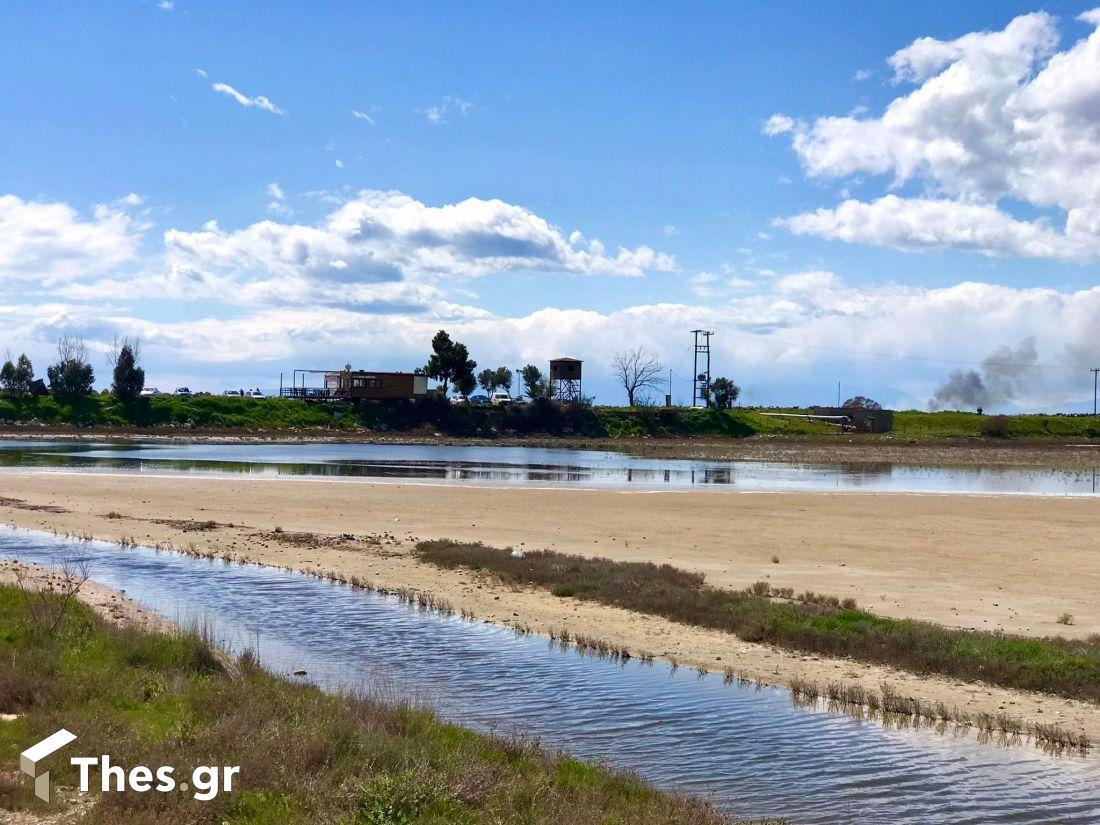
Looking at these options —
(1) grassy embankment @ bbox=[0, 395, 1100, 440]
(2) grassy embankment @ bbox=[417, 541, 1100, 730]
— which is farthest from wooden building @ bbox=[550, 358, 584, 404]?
(2) grassy embankment @ bbox=[417, 541, 1100, 730]

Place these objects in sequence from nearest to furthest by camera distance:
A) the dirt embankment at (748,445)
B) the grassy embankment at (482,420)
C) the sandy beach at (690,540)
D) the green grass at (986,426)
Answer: the sandy beach at (690,540)
the dirt embankment at (748,445)
the grassy embankment at (482,420)
the green grass at (986,426)

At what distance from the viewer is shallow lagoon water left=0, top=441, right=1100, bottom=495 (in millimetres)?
61156

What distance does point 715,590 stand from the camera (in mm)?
22281

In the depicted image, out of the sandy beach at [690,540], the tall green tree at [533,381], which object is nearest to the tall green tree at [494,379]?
the tall green tree at [533,381]

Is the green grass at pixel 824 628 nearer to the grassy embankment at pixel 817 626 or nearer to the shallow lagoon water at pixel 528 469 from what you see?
the grassy embankment at pixel 817 626

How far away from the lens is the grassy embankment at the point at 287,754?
8781 mm

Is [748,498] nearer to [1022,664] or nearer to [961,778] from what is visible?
[1022,664]
